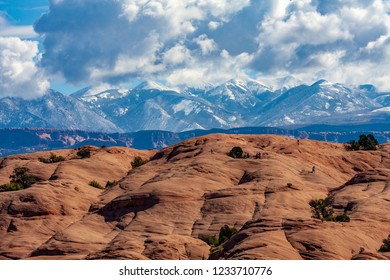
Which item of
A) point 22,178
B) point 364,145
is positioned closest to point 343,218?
point 22,178

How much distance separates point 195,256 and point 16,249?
927 inches

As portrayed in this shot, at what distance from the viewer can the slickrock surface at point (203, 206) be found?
74.2 meters

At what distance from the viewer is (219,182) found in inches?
4193

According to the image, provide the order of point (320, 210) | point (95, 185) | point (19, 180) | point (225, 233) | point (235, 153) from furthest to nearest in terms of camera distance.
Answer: point (235, 153) < point (19, 180) < point (95, 185) < point (320, 210) < point (225, 233)

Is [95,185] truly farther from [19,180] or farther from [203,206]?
[203,206]

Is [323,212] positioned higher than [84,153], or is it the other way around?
[84,153]

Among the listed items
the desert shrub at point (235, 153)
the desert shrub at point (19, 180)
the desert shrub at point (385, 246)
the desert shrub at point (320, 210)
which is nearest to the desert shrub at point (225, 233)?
the desert shrub at point (320, 210)

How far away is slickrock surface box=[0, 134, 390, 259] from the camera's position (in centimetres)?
7425

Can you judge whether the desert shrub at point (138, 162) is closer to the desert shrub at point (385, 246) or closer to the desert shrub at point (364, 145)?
the desert shrub at point (364, 145)

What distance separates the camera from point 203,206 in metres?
96.4

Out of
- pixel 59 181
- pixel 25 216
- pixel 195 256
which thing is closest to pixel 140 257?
pixel 195 256

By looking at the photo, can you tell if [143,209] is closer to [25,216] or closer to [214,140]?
[25,216]

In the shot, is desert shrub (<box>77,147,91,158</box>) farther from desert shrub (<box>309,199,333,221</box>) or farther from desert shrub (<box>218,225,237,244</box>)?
desert shrub (<box>218,225,237,244</box>)

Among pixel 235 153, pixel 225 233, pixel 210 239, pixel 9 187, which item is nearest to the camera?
pixel 210 239
